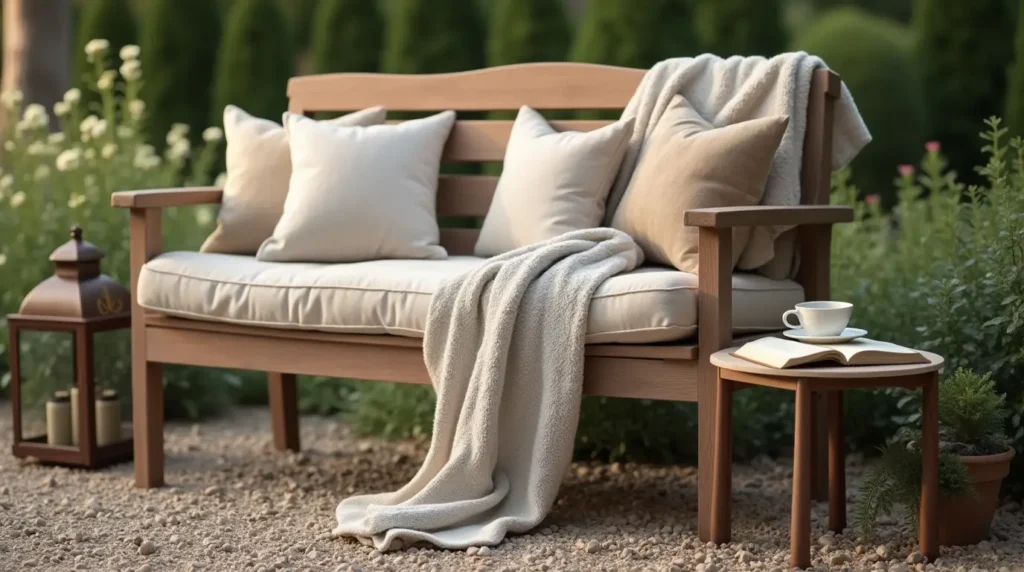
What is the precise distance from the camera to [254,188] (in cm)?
375

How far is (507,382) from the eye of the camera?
3.07 meters

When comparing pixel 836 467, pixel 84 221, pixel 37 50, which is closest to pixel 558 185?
pixel 836 467

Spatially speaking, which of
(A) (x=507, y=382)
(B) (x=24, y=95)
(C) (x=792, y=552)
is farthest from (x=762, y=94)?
(B) (x=24, y=95)

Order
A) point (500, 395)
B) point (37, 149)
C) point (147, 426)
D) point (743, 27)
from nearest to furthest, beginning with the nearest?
point (500, 395) → point (147, 426) → point (37, 149) → point (743, 27)

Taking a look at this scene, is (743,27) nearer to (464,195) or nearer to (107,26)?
(464,195)

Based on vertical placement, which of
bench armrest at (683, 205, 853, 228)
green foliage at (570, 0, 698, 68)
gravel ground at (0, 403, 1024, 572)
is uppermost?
green foliage at (570, 0, 698, 68)

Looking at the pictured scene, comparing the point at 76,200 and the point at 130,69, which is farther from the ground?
the point at 130,69

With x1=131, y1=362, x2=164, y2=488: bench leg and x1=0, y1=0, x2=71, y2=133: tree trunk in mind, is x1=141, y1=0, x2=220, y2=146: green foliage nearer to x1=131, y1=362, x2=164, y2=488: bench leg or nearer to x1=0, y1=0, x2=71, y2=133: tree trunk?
x1=0, y1=0, x2=71, y2=133: tree trunk

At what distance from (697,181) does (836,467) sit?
2.40 feet

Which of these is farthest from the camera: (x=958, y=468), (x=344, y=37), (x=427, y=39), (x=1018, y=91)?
(x=344, y=37)

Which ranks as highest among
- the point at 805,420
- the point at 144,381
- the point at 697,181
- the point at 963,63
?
the point at 963,63

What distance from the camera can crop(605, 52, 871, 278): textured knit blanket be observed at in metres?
3.17

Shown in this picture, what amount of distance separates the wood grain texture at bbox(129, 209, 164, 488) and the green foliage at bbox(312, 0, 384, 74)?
2.85 m

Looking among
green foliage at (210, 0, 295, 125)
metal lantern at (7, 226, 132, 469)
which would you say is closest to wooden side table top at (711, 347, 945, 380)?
metal lantern at (7, 226, 132, 469)
